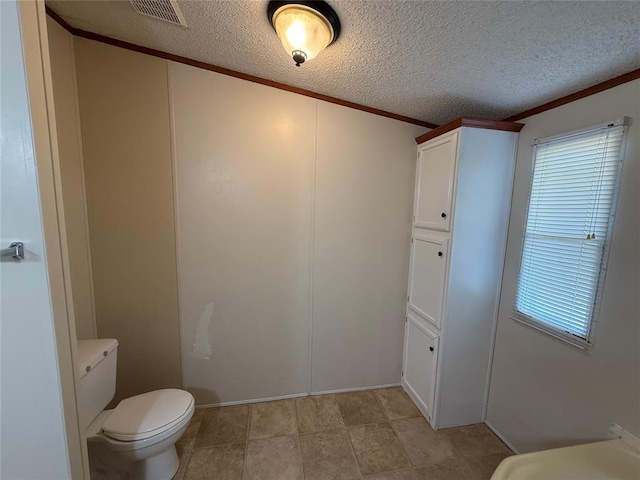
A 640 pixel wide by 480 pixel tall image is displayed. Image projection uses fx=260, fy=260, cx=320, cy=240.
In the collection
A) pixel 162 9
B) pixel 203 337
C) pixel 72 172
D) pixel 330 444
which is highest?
pixel 162 9

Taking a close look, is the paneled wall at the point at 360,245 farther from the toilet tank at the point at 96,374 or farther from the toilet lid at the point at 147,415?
the toilet tank at the point at 96,374

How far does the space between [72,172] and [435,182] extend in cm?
221

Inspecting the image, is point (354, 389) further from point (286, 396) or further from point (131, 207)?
point (131, 207)

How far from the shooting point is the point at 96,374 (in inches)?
51.6

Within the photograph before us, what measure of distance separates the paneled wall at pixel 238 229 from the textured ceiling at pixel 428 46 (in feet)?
0.78

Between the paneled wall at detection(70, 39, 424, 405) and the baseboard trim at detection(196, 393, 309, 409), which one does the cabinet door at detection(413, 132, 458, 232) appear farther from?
the baseboard trim at detection(196, 393, 309, 409)

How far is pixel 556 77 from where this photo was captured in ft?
4.08

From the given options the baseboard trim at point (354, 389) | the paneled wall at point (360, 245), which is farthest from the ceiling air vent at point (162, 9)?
the baseboard trim at point (354, 389)

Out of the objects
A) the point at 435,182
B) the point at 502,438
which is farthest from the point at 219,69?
the point at 502,438

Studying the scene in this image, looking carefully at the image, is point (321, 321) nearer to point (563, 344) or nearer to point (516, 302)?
point (516, 302)

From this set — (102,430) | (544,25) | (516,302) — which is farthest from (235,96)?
(516,302)

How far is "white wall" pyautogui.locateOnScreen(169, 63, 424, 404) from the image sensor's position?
172cm

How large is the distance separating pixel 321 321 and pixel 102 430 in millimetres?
1350

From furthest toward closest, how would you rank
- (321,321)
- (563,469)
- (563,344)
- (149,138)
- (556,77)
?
(321,321), (149,138), (563,344), (556,77), (563,469)
